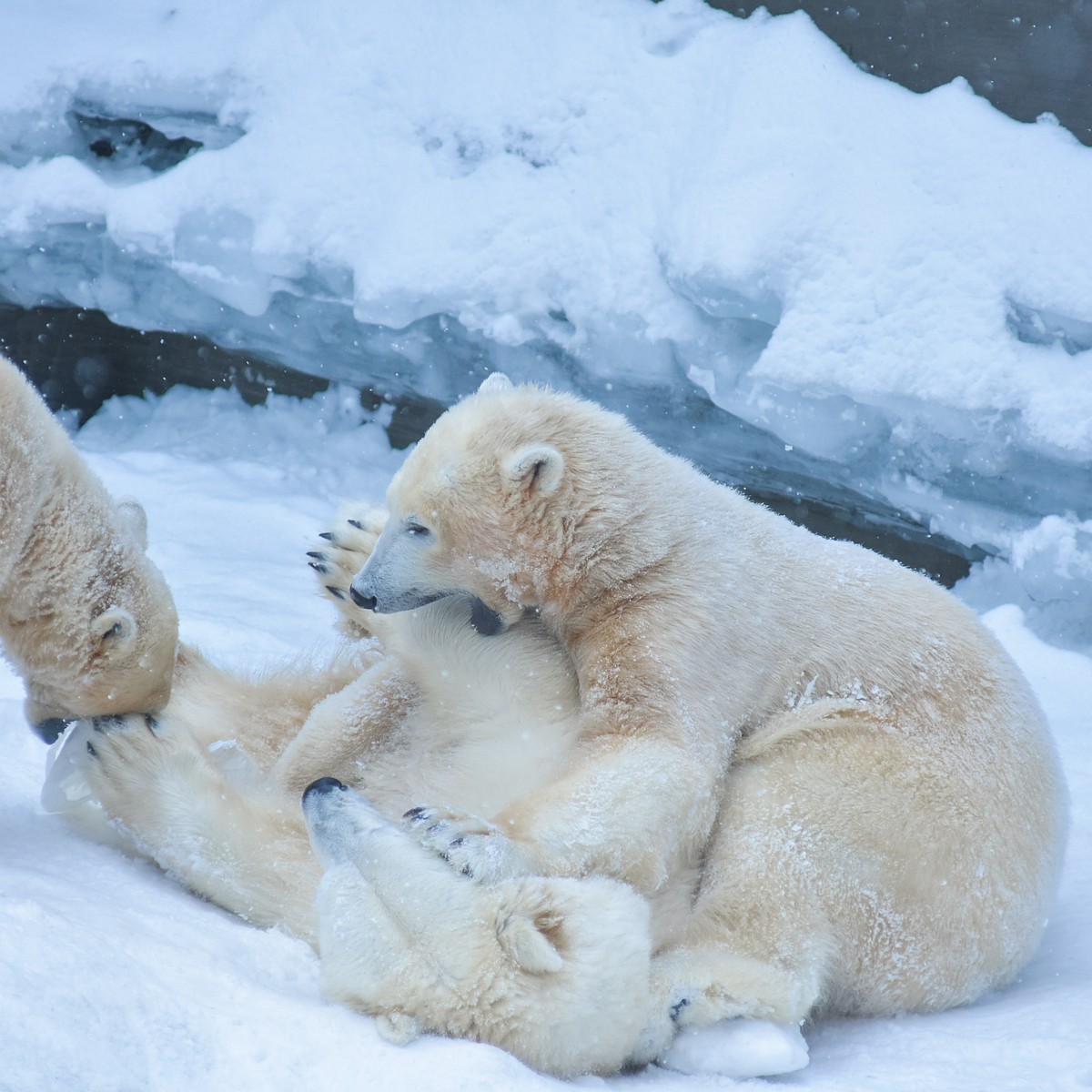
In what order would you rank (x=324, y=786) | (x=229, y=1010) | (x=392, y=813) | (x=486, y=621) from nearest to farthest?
(x=229, y=1010)
(x=324, y=786)
(x=392, y=813)
(x=486, y=621)

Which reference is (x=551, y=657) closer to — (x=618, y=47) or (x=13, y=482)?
(x=13, y=482)

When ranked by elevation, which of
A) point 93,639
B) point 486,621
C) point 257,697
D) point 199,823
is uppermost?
point 486,621

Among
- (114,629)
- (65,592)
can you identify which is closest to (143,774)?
(114,629)

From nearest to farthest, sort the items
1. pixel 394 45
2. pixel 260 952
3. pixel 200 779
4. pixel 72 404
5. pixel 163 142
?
pixel 260 952 → pixel 200 779 → pixel 394 45 → pixel 163 142 → pixel 72 404

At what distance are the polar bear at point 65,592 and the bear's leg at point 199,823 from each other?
0.35 ft

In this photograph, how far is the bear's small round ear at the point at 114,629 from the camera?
2492 millimetres

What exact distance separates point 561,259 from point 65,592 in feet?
10.7

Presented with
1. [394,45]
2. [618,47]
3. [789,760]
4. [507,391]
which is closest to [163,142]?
[394,45]

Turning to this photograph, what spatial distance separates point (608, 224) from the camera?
5277 millimetres

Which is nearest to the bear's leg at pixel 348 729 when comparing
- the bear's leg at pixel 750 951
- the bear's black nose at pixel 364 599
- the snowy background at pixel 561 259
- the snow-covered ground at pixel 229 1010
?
the bear's black nose at pixel 364 599

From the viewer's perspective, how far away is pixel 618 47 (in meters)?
5.32

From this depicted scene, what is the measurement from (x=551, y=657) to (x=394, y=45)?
4.20 m

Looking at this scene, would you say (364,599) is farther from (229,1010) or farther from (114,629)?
(229,1010)

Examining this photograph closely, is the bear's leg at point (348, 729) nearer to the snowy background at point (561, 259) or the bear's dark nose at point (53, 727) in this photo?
the bear's dark nose at point (53, 727)
